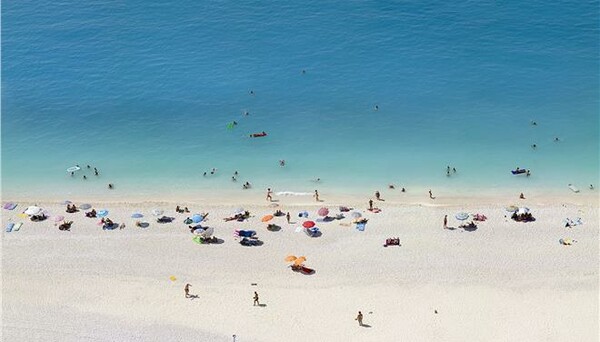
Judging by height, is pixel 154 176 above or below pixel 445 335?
above

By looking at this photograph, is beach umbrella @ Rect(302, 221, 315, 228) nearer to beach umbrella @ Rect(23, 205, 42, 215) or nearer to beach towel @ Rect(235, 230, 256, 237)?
beach towel @ Rect(235, 230, 256, 237)

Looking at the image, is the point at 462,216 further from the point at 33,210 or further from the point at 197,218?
the point at 33,210

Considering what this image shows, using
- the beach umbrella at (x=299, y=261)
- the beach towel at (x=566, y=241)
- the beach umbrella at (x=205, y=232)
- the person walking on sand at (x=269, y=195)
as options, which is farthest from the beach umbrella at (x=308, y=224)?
the beach towel at (x=566, y=241)

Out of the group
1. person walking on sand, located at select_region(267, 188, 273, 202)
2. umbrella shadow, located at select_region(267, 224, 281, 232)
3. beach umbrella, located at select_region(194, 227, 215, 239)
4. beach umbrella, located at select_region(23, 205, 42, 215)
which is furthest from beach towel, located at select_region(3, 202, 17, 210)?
umbrella shadow, located at select_region(267, 224, 281, 232)

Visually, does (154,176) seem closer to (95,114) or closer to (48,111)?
(95,114)

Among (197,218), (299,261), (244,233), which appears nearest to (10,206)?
(197,218)

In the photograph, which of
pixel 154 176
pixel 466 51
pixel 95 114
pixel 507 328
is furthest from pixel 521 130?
pixel 95 114
